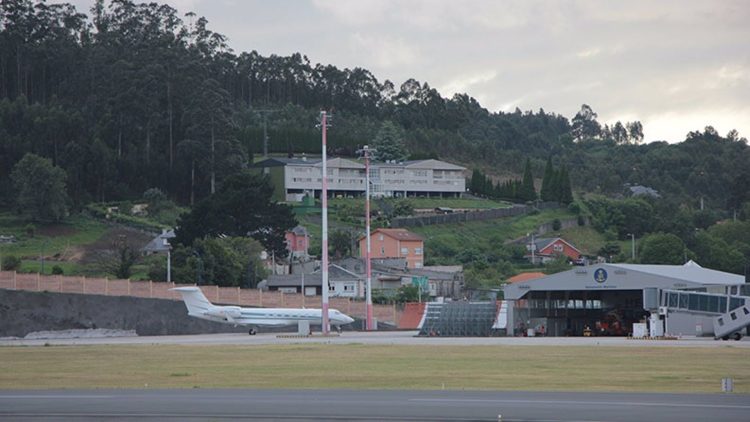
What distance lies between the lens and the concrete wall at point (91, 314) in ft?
264

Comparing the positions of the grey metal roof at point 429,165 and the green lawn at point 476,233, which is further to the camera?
the grey metal roof at point 429,165

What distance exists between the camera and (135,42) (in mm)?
172750

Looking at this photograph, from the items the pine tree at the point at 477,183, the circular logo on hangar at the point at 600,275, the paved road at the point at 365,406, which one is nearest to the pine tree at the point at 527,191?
the pine tree at the point at 477,183

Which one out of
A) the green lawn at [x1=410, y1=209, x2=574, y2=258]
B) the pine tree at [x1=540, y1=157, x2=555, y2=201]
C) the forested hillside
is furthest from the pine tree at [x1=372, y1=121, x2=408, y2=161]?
the green lawn at [x1=410, y1=209, x2=574, y2=258]

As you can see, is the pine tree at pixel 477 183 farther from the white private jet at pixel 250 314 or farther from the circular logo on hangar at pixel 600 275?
the circular logo on hangar at pixel 600 275

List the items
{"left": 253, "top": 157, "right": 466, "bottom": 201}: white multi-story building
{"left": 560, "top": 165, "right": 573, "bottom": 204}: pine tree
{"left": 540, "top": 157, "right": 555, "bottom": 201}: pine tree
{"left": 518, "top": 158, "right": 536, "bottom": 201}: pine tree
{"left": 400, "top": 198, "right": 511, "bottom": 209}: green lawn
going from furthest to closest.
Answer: {"left": 518, "top": 158, "right": 536, "bottom": 201}: pine tree
{"left": 540, "top": 157, "right": 555, "bottom": 201}: pine tree
{"left": 560, "top": 165, "right": 573, "bottom": 204}: pine tree
{"left": 400, "top": 198, "right": 511, "bottom": 209}: green lawn
{"left": 253, "top": 157, "right": 466, "bottom": 201}: white multi-story building

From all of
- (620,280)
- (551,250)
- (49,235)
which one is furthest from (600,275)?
(49,235)

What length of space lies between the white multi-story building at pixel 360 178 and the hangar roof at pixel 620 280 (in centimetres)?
7608

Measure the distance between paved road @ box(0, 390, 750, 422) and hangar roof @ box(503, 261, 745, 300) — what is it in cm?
3841

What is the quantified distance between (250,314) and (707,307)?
31.5m

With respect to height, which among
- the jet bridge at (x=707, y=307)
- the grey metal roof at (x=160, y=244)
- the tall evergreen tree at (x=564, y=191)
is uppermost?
the tall evergreen tree at (x=564, y=191)

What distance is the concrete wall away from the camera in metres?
80.4

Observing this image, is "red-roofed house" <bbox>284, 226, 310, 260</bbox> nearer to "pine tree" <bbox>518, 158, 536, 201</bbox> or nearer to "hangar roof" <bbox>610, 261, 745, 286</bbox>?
"pine tree" <bbox>518, 158, 536, 201</bbox>

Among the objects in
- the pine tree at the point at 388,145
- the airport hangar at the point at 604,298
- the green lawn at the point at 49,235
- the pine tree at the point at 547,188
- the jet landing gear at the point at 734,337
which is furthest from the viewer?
the pine tree at the point at 388,145
